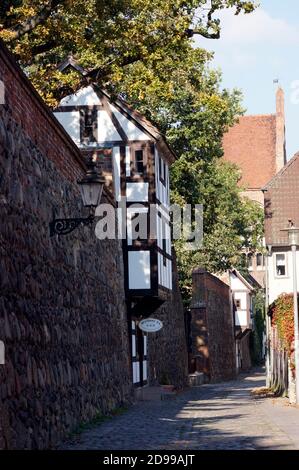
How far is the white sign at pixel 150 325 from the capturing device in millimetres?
34375

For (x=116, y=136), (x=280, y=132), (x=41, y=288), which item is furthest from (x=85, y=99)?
(x=280, y=132)

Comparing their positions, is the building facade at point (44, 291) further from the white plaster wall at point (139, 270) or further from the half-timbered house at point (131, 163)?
the half-timbered house at point (131, 163)

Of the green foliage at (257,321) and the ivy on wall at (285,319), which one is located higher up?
the green foliage at (257,321)

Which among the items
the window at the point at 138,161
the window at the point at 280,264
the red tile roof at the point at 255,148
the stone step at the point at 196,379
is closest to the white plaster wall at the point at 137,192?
the window at the point at 138,161

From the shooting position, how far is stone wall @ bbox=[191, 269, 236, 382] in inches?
2267

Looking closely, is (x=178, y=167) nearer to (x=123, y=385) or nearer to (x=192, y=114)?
(x=192, y=114)

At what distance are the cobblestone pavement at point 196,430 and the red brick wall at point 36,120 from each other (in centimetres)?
478

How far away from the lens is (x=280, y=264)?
58.2 meters

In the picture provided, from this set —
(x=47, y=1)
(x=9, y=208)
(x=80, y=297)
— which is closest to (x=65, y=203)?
(x=80, y=297)

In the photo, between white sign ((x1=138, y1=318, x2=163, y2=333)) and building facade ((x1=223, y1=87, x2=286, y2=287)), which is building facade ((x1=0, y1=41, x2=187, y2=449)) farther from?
building facade ((x1=223, y1=87, x2=286, y2=287))

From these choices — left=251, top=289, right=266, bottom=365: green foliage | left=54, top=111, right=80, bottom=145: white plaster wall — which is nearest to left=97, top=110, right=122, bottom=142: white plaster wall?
left=54, top=111, right=80, bottom=145: white plaster wall

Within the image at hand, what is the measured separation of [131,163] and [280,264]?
82.4 ft

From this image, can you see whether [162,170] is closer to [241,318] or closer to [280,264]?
[280,264]

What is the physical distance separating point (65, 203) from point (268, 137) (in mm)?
87474
